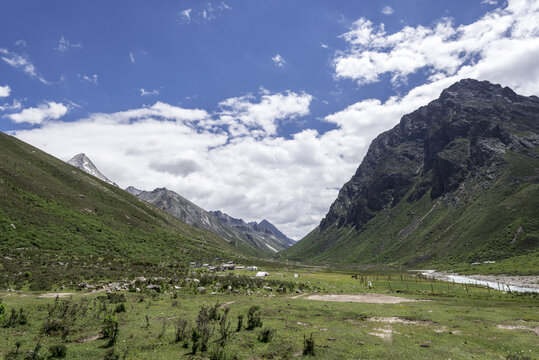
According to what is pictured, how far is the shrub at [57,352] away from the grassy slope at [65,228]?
88.9ft

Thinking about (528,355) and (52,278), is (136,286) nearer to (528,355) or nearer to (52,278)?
(52,278)

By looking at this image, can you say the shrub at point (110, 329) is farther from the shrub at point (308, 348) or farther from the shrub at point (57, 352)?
the shrub at point (308, 348)

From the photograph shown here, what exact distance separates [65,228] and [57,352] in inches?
2927

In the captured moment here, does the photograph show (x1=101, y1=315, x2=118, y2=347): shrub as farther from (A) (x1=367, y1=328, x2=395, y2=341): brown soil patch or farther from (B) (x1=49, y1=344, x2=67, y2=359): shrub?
(A) (x1=367, y1=328, x2=395, y2=341): brown soil patch

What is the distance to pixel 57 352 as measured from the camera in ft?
52.5

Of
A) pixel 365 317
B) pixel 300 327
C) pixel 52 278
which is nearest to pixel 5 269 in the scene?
pixel 52 278

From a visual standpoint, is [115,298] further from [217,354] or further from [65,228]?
[65,228]

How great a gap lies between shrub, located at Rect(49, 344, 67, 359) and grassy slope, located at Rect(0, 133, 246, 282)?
27085 mm

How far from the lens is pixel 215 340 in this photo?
20.3m

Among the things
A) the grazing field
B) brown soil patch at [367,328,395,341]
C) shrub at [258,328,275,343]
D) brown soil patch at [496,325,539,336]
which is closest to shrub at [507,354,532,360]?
the grazing field

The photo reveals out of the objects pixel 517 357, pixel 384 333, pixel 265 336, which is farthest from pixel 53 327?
pixel 517 357

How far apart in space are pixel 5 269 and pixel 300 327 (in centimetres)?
4114

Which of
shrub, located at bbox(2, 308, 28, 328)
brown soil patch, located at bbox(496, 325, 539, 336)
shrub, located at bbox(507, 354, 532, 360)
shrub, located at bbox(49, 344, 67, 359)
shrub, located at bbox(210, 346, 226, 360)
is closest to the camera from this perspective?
shrub, located at bbox(49, 344, 67, 359)

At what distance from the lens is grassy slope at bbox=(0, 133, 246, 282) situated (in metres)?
49.5
